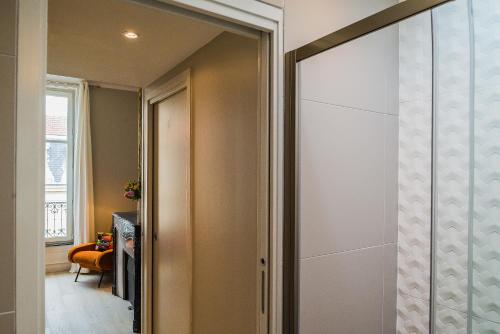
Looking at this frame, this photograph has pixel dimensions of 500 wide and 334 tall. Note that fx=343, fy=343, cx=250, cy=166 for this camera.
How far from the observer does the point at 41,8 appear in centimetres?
88

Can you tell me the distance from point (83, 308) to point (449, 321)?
348 centimetres

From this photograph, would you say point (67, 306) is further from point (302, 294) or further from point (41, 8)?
point (41, 8)

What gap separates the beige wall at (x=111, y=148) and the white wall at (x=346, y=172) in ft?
14.5

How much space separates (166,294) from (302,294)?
1.55 m

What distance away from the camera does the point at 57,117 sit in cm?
500

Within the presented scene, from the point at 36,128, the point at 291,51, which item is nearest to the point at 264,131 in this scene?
the point at 291,51

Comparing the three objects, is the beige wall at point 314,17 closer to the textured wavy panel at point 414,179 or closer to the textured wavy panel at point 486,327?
the textured wavy panel at point 414,179

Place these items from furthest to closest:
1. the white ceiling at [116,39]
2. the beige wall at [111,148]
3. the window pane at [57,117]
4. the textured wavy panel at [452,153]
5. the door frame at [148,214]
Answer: the beige wall at [111,148] < the window pane at [57,117] < the door frame at [148,214] < the white ceiling at [116,39] < the textured wavy panel at [452,153]

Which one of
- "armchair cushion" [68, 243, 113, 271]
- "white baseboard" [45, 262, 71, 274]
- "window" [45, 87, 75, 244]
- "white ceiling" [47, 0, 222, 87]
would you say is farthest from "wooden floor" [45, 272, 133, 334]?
"white ceiling" [47, 0, 222, 87]

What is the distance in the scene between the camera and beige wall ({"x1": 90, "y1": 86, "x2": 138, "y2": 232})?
5.11 m

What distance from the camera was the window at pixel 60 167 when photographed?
4953mm

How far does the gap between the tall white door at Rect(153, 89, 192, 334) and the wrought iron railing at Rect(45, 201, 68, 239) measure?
296cm

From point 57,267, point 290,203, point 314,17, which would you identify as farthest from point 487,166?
point 57,267

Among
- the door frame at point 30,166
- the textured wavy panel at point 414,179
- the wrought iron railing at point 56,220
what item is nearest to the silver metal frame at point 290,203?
the textured wavy panel at point 414,179
